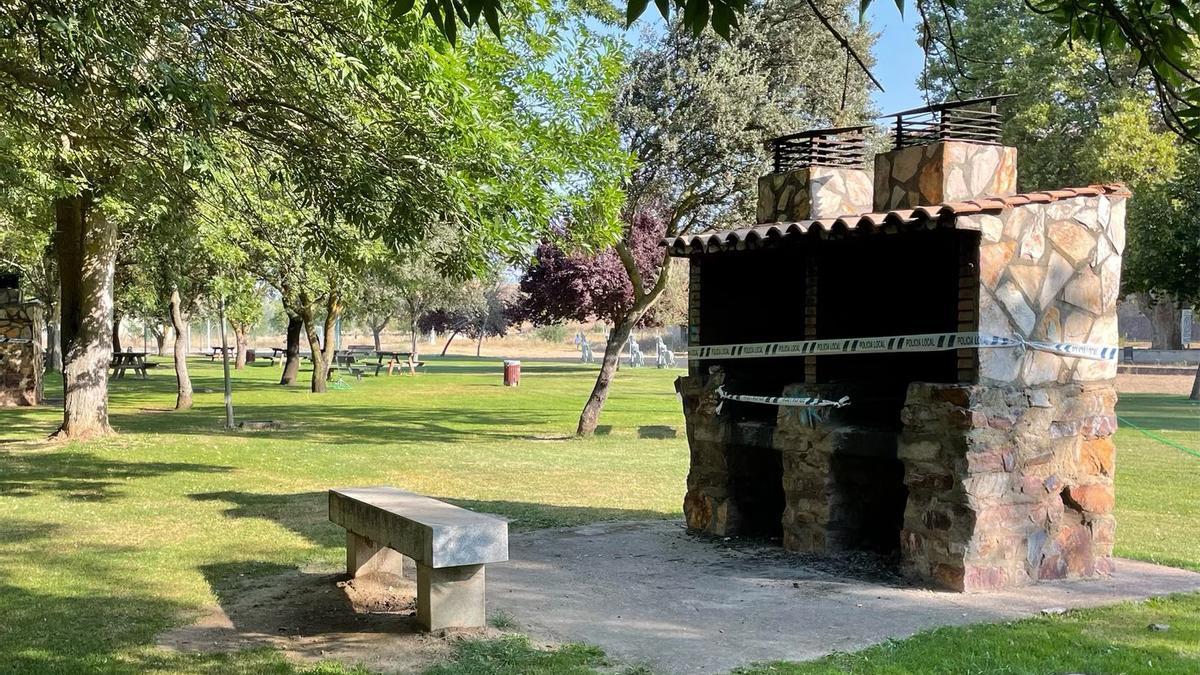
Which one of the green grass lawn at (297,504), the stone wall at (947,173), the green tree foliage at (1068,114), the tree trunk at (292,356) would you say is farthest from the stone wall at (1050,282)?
the tree trunk at (292,356)

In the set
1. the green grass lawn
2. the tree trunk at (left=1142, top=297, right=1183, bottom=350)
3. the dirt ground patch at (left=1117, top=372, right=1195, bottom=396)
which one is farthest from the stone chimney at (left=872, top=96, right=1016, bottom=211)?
the tree trunk at (left=1142, top=297, right=1183, bottom=350)

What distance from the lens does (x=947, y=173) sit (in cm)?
830

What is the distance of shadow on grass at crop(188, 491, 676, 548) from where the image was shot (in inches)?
397

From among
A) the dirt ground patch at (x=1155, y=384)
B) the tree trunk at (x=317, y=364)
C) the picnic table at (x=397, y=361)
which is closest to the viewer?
the tree trunk at (x=317, y=364)

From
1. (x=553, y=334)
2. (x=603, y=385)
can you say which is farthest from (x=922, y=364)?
(x=553, y=334)

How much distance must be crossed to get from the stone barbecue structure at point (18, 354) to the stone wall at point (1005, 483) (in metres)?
22.8

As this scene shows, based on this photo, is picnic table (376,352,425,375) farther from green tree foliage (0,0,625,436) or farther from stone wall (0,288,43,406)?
green tree foliage (0,0,625,436)

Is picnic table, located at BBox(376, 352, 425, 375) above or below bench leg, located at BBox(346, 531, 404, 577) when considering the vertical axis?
above

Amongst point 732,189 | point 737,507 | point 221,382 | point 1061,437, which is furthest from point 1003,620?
point 221,382

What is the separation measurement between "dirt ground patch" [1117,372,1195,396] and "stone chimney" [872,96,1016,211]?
2652cm

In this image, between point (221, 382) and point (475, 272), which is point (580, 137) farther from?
point (221, 382)

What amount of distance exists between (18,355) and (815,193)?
22.0 m

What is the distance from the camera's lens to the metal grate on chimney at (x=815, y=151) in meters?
9.65

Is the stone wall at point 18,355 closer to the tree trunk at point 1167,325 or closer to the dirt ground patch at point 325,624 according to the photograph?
the dirt ground patch at point 325,624
